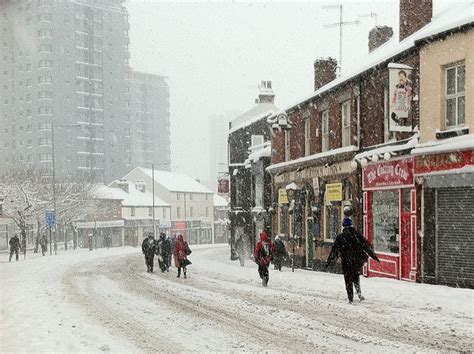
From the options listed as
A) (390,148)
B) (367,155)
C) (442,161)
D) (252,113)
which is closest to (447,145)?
(442,161)

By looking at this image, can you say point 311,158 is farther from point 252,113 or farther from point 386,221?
point 252,113

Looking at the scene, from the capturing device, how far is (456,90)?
52.1ft

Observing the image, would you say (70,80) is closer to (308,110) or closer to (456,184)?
(308,110)

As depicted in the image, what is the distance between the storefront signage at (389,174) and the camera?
17.7 m

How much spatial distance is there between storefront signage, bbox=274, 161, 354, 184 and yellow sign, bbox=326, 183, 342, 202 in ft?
1.57

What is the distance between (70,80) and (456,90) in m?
100

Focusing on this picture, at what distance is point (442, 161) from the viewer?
15922 millimetres

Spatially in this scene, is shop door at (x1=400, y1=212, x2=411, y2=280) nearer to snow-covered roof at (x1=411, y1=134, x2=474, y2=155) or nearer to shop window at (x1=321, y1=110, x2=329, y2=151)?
snow-covered roof at (x1=411, y1=134, x2=474, y2=155)

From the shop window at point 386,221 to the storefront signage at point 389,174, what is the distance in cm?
35

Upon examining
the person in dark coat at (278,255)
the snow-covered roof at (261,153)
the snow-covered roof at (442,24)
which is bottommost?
the person in dark coat at (278,255)

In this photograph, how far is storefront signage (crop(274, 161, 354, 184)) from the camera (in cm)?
2255

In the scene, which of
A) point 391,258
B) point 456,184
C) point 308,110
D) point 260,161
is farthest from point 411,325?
point 260,161

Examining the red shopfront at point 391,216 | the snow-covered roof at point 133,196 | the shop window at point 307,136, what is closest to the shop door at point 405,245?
the red shopfront at point 391,216

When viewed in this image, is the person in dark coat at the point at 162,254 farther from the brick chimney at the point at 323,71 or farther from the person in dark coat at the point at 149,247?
the brick chimney at the point at 323,71
